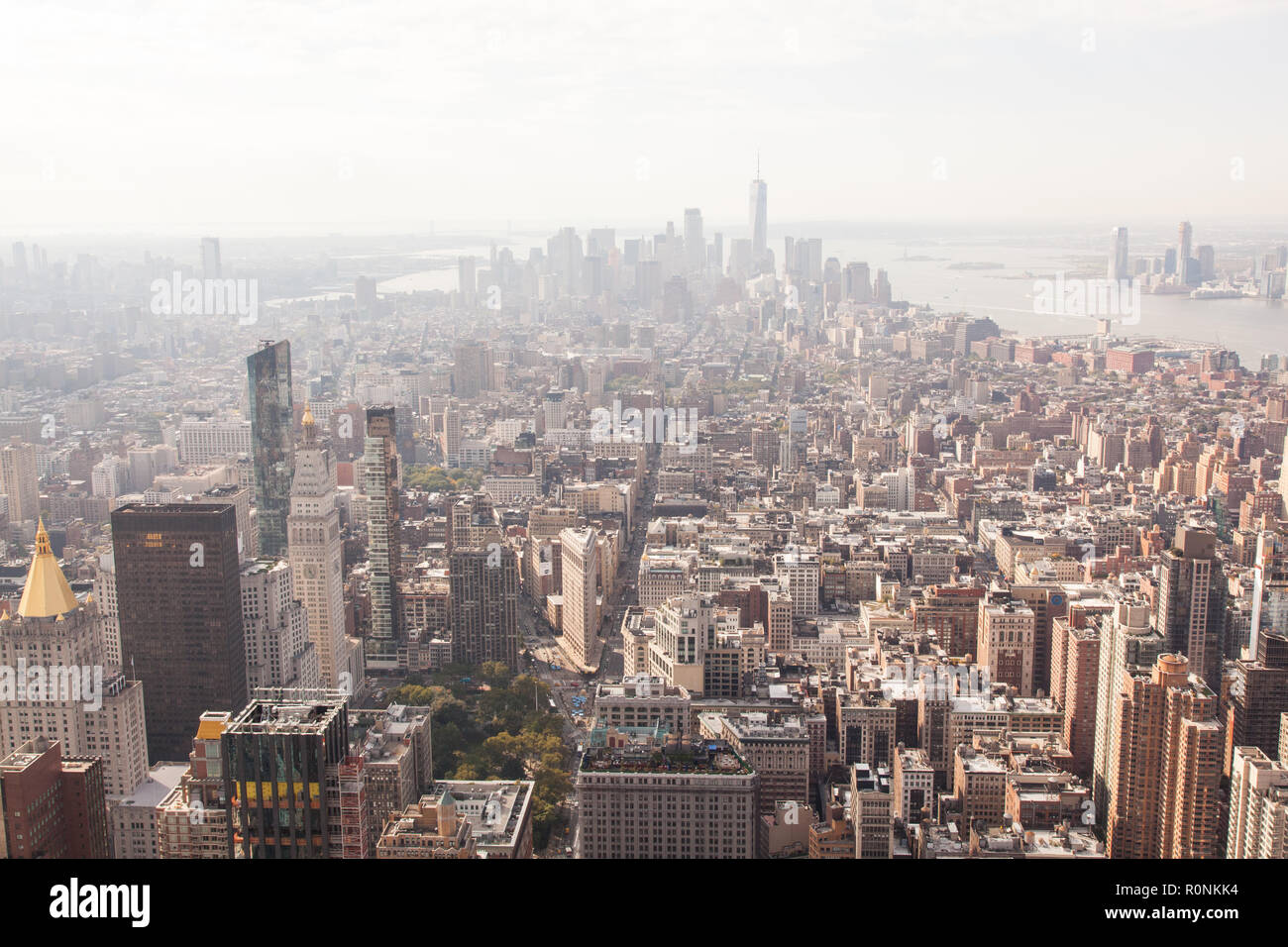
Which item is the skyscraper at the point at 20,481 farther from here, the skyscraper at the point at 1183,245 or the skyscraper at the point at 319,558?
the skyscraper at the point at 1183,245

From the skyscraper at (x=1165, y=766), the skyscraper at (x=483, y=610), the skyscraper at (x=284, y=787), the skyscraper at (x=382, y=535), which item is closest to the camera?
the skyscraper at (x=284, y=787)

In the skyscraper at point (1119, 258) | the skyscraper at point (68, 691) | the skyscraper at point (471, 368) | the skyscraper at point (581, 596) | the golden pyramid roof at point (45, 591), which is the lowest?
the skyscraper at point (581, 596)

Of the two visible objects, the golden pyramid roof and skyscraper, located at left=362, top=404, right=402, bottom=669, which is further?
skyscraper, located at left=362, top=404, right=402, bottom=669

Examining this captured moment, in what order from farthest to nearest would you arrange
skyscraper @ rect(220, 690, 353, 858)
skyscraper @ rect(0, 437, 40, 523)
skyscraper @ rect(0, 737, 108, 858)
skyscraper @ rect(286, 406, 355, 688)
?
skyscraper @ rect(0, 437, 40, 523), skyscraper @ rect(286, 406, 355, 688), skyscraper @ rect(0, 737, 108, 858), skyscraper @ rect(220, 690, 353, 858)

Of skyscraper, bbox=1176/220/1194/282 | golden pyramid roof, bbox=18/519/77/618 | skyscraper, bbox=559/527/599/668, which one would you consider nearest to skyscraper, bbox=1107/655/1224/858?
skyscraper, bbox=1176/220/1194/282

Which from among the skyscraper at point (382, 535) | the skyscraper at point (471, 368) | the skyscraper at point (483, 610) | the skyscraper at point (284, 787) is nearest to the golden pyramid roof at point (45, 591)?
the skyscraper at point (382, 535)

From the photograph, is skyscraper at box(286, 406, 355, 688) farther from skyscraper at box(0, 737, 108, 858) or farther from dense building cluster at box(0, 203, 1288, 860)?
skyscraper at box(0, 737, 108, 858)
